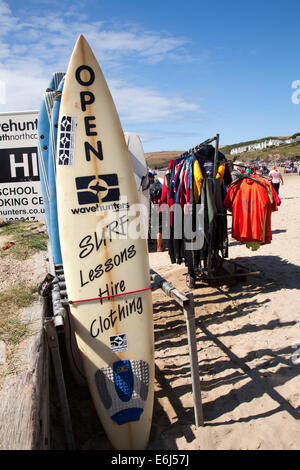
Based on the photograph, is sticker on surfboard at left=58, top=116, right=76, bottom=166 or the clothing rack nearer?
sticker on surfboard at left=58, top=116, right=76, bottom=166

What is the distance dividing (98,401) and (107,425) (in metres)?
0.18

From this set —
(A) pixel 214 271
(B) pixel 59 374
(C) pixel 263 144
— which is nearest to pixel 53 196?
(B) pixel 59 374

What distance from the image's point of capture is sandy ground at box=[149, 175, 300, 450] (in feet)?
8.11

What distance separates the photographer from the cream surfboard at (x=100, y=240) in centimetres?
253

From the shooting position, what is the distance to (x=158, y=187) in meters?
8.70

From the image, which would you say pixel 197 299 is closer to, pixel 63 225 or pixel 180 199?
pixel 180 199

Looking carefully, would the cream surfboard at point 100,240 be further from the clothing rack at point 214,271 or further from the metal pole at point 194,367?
the clothing rack at point 214,271

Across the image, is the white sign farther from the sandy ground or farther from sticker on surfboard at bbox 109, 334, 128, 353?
sticker on surfboard at bbox 109, 334, 128, 353

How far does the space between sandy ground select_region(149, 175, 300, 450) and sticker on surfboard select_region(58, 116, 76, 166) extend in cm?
222

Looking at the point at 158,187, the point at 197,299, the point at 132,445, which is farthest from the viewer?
the point at 158,187

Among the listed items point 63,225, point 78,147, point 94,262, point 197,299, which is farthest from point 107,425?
point 197,299

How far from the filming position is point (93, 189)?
8.77 ft

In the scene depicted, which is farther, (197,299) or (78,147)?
(197,299)
